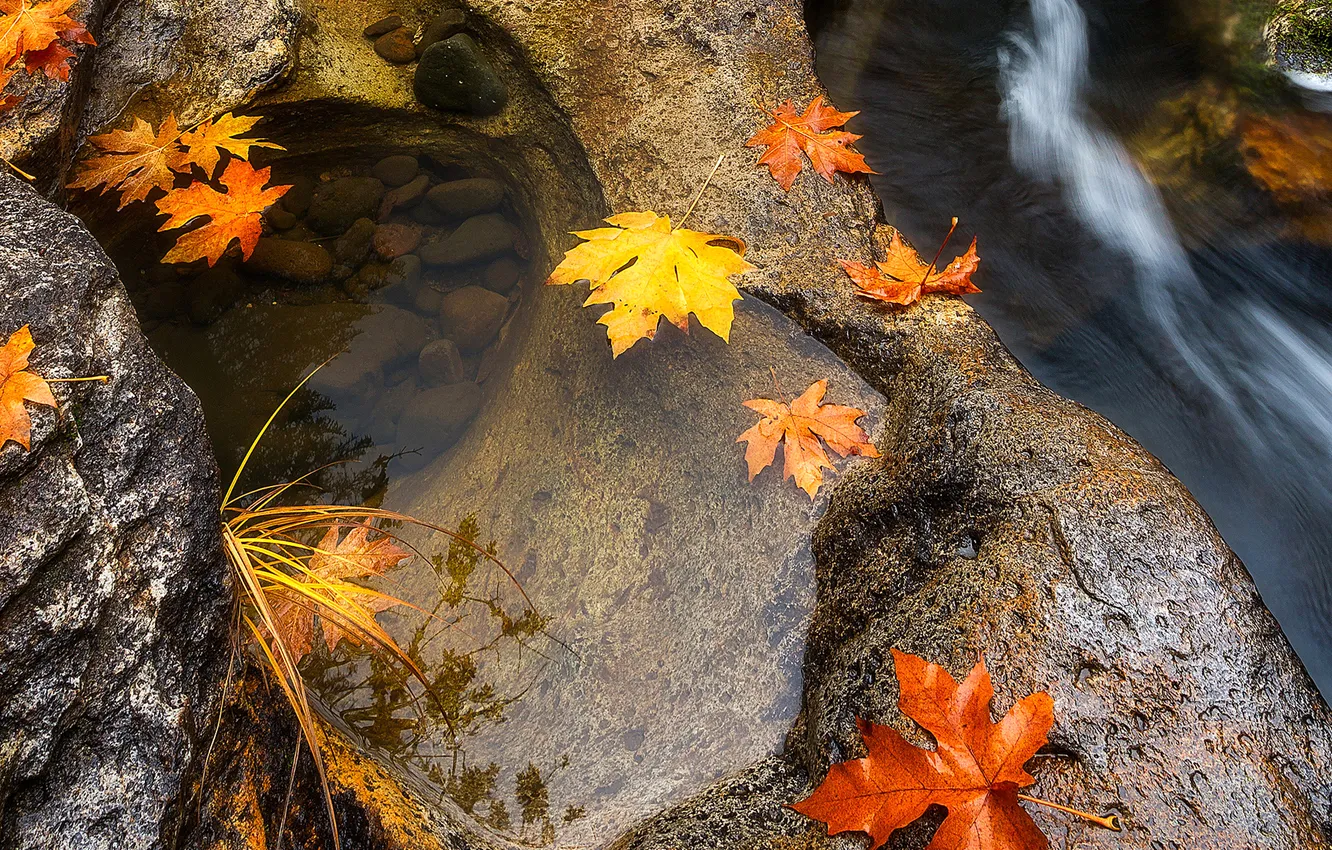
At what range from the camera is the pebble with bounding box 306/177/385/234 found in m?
3.30

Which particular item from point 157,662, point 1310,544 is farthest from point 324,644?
point 1310,544

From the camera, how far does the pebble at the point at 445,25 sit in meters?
3.10

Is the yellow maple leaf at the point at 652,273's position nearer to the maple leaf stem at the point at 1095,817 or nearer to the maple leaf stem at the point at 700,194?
the maple leaf stem at the point at 700,194

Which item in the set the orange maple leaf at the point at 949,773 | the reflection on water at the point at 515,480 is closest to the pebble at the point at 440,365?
the reflection on water at the point at 515,480

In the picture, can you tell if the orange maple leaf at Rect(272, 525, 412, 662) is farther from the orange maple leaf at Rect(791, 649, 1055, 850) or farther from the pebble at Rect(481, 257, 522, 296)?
the orange maple leaf at Rect(791, 649, 1055, 850)

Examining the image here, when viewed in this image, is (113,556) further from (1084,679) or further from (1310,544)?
(1310,544)

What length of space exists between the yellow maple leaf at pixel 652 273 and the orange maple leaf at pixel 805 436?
31 cm

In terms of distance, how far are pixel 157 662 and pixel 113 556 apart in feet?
0.78

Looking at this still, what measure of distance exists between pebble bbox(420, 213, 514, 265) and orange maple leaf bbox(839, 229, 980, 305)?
5.50ft

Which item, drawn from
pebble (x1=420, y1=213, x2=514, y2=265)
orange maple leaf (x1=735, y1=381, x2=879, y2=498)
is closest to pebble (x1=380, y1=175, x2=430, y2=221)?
pebble (x1=420, y1=213, x2=514, y2=265)

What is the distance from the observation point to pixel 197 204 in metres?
2.86

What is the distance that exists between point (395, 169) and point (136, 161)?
1.00 meters

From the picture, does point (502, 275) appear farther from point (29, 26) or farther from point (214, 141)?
point (29, 26)

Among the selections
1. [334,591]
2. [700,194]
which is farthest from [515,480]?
[700,194]
